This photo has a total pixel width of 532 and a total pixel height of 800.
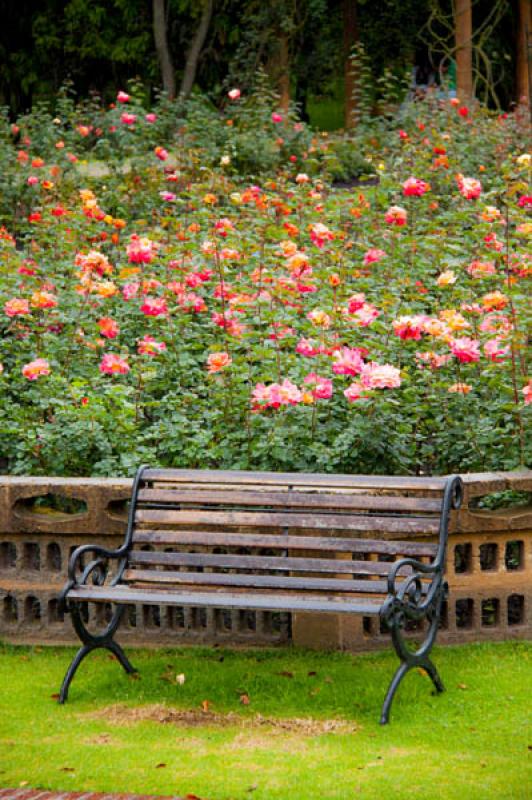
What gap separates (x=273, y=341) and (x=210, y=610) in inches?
69.4

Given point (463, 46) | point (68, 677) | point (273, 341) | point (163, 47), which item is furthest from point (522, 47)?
point (68, 677)

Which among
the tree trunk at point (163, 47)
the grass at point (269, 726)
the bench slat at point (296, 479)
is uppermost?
the tree trunk at point (163, 47)

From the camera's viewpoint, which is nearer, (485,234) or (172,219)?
(485,234)

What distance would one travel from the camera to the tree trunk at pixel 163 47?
22.7 metres

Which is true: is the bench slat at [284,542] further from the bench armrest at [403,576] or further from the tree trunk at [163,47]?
the tree trunk at [163,47]

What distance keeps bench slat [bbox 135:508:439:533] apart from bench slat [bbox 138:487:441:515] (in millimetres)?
40

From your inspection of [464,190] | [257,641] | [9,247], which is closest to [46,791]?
[257,641]

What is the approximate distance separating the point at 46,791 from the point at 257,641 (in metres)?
1.59

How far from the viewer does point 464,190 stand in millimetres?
7617

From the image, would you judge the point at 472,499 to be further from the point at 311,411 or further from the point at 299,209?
the point at 299,209

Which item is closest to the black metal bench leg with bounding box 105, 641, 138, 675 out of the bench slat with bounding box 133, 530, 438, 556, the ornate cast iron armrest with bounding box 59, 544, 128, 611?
the ornate cast iron armrest with bounding box 59, 544, 128, 611

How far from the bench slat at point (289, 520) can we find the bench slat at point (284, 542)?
0.05m

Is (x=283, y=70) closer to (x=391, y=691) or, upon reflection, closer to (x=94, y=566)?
(x=94, y=566)

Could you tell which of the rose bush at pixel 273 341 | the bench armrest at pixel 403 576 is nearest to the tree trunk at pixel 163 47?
the rose bush at pixel 273 341
